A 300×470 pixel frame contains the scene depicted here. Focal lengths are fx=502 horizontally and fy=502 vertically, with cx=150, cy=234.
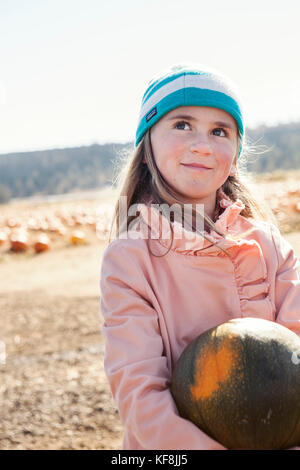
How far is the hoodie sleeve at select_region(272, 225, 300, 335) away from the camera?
7.57 ft

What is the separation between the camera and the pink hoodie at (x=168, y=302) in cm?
195

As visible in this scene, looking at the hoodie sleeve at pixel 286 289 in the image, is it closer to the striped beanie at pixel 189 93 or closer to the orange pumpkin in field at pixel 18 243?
the striped beanie at pixel 189 93

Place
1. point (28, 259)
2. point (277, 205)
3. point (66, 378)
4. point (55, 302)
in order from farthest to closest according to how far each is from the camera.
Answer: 1. point (277, 205)
2. point (28, 259)
3. point (55, 302)
4. point (66, 378)

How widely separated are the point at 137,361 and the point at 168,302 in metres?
0.31

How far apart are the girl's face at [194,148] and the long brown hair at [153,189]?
6cm

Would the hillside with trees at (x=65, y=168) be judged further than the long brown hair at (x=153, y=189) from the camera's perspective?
Yes

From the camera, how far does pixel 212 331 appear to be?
201cm

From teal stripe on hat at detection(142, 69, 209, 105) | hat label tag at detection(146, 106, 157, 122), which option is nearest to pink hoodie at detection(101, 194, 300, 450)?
hat label tag at detection(146, 106, 157, 122)

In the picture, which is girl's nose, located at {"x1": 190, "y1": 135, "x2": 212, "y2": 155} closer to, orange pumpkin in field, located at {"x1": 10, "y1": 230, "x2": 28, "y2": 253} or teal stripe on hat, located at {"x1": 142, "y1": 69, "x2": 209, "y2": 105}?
teal stripe on hat, located at {"x1": 142, "y1": 69, "x2": 209, "y2": 105}

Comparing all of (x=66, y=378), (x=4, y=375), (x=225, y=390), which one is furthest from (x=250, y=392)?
(x=4, y=375)

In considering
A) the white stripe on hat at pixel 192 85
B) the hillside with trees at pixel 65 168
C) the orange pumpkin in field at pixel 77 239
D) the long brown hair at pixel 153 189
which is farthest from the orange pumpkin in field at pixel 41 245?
the hillside with trees at pixel 65 168
